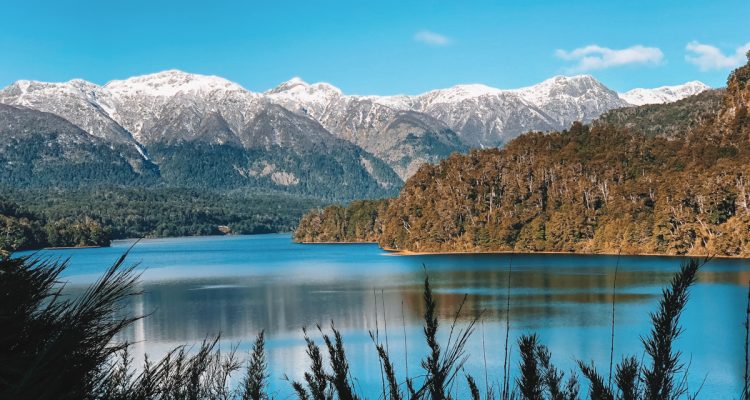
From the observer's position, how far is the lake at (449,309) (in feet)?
86.7

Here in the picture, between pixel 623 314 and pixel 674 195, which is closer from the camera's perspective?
pixel 623 314

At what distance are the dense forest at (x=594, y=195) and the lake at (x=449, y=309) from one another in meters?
5.50

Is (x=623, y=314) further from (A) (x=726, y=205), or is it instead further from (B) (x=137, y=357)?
(A) (x=726, y=205)

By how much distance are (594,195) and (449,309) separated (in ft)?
177

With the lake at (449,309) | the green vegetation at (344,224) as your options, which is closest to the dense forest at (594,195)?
the lake at (449,309)

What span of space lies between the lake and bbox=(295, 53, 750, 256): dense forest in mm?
5502

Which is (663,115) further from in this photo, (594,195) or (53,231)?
(53,231)

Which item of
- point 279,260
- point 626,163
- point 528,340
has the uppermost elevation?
point 626,163

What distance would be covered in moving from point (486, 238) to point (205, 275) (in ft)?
130

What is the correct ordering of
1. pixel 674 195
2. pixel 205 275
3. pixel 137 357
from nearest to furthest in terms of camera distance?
pixel 137 357, pixel 205 275, pixel 674 195

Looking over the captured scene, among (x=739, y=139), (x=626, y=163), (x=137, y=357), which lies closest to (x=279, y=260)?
(x=626, y=163)

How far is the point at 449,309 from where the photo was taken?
4041 centimetres

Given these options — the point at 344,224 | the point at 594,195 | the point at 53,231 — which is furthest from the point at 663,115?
the point at 53,231

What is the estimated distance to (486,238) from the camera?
94688 mm
